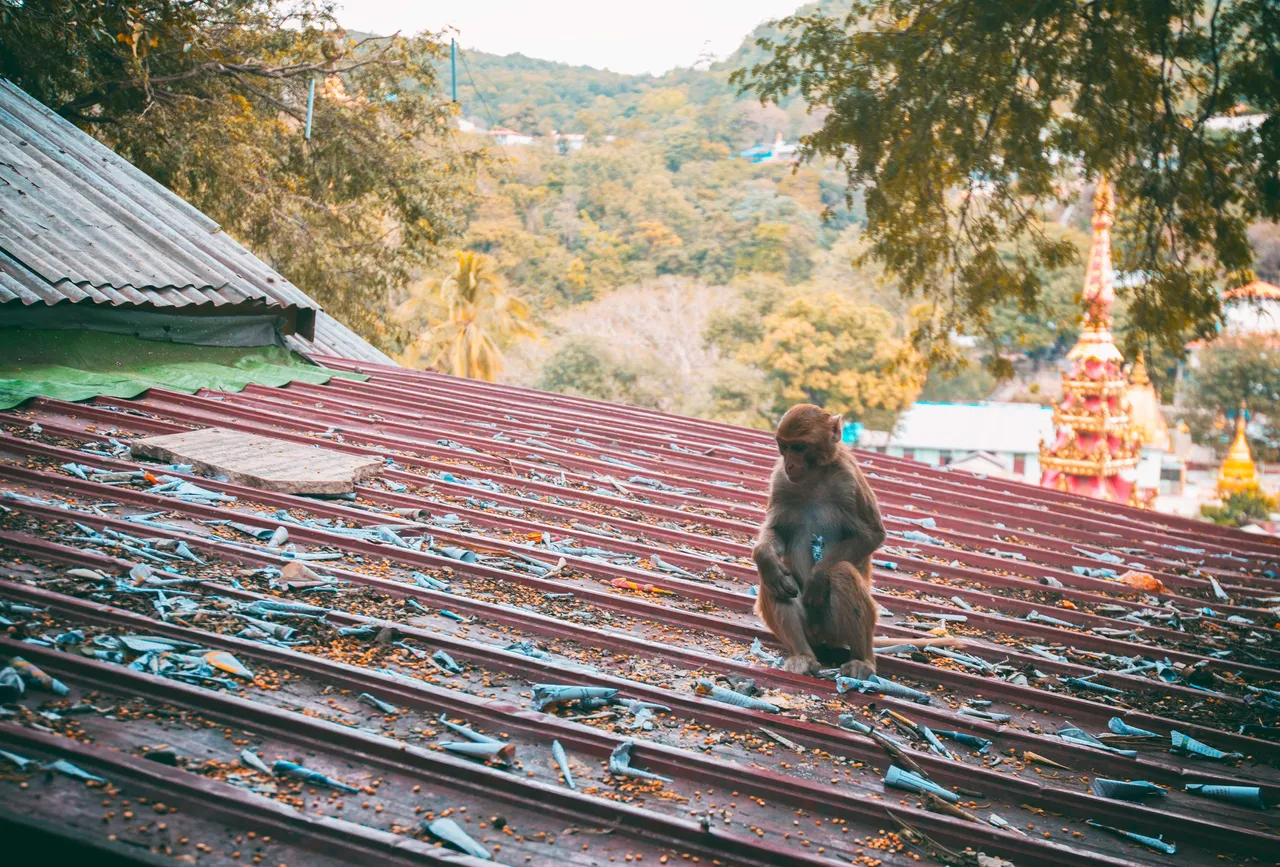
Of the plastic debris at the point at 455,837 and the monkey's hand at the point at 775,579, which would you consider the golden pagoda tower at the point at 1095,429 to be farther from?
the plastic debris at the point at 455,837

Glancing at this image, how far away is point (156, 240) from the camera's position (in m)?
9.50

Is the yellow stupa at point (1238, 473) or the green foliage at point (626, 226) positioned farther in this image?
the green foliage at point (626, 226)

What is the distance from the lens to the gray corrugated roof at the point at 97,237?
7.87 m

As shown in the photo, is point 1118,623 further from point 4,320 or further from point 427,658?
point 4,320

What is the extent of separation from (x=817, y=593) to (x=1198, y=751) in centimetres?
173

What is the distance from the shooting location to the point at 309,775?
287 cm

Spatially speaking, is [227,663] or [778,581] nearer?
[227,663]

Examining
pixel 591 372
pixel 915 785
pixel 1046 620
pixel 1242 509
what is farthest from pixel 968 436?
pixel 915 785

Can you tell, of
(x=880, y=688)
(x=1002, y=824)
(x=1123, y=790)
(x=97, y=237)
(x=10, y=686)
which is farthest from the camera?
(x=97, y=237)

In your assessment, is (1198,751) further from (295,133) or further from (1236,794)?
(295,133)

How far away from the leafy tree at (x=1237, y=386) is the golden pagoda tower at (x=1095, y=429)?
2861cm

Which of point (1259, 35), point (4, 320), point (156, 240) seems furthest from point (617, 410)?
point (1259, 35)

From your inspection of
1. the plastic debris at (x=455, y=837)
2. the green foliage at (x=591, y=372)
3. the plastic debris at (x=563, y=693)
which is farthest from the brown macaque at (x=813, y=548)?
the green foliage at (x=591, y=372)

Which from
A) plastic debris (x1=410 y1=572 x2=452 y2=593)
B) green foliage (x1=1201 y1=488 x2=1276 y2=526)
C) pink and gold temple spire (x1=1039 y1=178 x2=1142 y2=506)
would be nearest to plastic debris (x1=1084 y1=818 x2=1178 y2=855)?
plastic debris (x1=410 y1=572 x2=452 y2=593)
